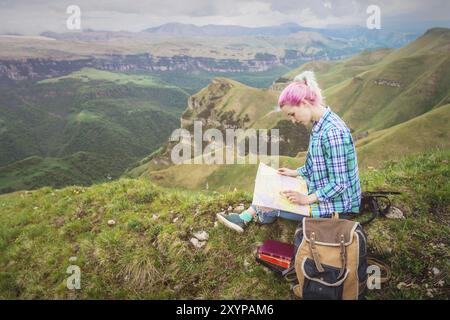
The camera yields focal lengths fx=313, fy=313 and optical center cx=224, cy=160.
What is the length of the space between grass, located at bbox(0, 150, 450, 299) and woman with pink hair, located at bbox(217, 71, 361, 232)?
4.10ft

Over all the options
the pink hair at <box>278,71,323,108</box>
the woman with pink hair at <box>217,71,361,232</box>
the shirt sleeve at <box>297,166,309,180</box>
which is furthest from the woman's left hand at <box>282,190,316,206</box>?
the pink hair at <box>278,71,323,108</box>

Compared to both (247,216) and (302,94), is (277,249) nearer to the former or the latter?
(247,216)

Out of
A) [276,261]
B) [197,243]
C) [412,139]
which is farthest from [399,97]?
[276,261]

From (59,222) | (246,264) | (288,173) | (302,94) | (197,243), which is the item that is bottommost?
(59,222)

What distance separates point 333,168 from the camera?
6207mm

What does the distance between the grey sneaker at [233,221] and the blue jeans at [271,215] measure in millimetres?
427

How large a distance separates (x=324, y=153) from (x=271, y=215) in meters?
2.09

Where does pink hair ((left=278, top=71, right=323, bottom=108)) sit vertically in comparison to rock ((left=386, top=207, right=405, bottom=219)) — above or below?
above

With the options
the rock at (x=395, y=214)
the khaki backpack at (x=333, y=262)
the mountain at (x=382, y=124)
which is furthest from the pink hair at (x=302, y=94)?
the mountain at (x=382, y=124)

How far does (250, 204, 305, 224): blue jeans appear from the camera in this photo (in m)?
7.17

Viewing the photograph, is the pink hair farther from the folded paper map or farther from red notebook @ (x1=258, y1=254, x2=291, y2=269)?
red notebook @ (x1=258, y1=254, x2=291, y2=269)

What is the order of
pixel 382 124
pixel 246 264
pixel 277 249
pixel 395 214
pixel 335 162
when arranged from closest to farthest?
pixel 335 162 → pixel 277 249 → pixel 246 264 → pixel 395 214 → pixel 382 124

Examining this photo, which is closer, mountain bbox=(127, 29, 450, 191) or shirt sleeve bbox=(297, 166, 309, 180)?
shirt sleeve bbox=(297, 166, 309, 180)
